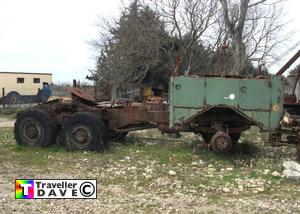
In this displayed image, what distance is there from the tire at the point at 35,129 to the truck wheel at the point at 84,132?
1.42 ft

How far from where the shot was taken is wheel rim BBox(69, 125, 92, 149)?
32.5 feet

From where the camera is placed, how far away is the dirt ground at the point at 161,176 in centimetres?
607

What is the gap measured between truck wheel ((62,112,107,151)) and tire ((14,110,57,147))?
0.43 m

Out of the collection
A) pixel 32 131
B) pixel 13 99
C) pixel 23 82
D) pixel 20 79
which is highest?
pixel 20 79

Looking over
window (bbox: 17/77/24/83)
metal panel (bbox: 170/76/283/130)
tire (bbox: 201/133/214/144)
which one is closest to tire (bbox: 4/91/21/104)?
window (bbox: 17/77/24/83)

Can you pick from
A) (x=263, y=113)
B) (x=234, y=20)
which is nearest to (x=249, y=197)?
(x=263, y=113)

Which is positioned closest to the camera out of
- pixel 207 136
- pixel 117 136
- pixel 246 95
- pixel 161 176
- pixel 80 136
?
pixel 161 176

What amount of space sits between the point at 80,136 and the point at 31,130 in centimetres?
130

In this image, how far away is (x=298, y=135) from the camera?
8.78 m

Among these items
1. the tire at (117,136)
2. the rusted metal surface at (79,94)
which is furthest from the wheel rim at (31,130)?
the tire at (117,136)

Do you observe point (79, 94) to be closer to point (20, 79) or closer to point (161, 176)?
point (161, 176)

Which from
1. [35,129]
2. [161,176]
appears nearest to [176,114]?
[161,176]

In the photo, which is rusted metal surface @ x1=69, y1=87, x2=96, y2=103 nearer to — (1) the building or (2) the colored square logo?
(2) the colored square logo

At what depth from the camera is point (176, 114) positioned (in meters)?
9.02
